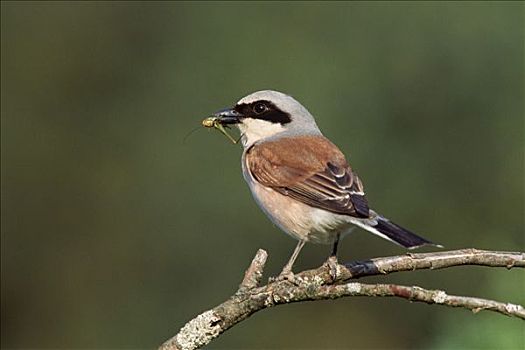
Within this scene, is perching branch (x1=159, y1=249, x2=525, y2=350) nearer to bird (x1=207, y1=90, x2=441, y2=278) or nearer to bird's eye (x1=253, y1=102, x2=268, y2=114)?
bird (x1=207, y1=90, x2=441, y2=278)

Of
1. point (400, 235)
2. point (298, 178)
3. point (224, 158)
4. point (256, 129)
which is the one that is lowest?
point (400, 235)

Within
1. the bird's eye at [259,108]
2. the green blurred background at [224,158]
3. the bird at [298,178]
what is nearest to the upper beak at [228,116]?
the bird at [298,178]

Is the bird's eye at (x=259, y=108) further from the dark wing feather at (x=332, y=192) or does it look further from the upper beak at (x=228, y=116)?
the dark wing feather at (x=332, y=192)

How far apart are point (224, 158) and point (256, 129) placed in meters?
4.95

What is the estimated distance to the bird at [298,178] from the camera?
436cm

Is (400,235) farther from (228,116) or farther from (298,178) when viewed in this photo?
(228,116)

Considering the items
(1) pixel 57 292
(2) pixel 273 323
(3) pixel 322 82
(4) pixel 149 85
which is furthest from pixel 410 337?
(4) pixel 149 85

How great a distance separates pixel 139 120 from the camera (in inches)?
454

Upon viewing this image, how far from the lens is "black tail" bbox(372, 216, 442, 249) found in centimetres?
398

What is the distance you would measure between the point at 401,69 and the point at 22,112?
13.5 ft

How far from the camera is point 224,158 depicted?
33.8 feet

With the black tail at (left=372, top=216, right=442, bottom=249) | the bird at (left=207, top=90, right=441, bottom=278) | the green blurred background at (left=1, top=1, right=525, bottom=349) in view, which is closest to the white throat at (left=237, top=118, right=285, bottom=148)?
the bird at (left=207, top=90, right=441, bottom=278)

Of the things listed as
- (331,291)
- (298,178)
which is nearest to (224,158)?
(298,178)

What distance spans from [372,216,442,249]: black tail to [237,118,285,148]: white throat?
3.96ft
